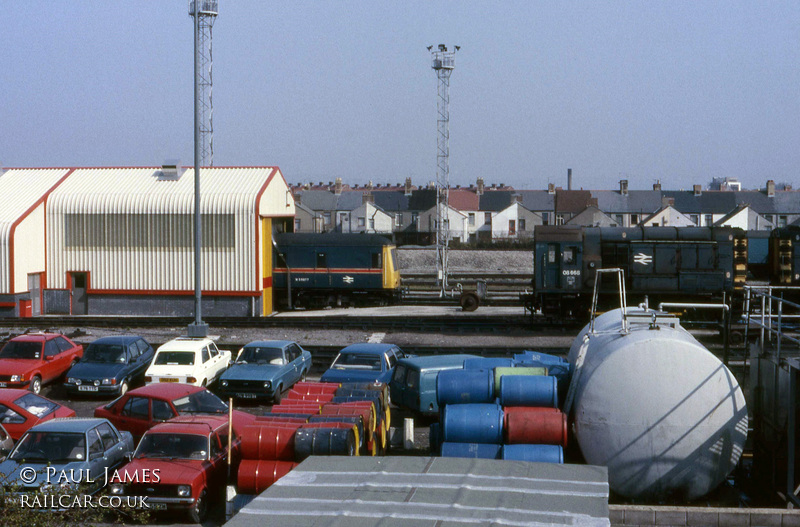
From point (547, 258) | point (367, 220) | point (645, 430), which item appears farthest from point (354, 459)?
point (367, 220)

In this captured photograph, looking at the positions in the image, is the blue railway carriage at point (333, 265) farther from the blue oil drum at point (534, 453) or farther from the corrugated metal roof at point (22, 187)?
the blue oil drum at point (534, 453)

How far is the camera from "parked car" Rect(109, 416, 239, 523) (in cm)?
1105

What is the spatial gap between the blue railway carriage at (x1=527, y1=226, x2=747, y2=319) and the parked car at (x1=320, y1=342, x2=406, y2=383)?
1193cm

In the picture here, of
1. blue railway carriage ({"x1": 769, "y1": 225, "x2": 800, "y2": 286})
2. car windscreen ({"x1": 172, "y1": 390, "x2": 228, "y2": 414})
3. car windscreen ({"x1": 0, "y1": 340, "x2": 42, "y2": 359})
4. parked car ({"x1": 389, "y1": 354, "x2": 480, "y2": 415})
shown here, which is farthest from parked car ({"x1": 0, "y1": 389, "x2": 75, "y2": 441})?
blue railway carriage ({"x1": 769, "y1": 225, "x2": 800, "y2": 286})

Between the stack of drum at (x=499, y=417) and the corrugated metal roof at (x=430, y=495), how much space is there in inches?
98.3

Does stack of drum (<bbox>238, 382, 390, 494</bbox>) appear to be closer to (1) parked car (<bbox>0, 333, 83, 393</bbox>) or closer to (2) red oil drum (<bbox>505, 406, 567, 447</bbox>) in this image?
(2) red oil drum (<bbox>505, 406, 567, 447</bbox>)

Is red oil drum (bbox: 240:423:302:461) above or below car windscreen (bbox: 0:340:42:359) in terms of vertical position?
below

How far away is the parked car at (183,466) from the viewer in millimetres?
11055

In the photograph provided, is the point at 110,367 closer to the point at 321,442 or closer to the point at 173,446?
the point at 173,446

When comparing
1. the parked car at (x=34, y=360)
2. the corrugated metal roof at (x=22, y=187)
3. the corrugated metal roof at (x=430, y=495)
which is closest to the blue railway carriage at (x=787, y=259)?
the parked car at (x=34, y=360)

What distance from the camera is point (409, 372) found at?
56.0 feet

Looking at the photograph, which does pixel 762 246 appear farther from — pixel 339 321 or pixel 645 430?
pixel 645 430

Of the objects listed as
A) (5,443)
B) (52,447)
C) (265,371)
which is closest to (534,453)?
(52,447)

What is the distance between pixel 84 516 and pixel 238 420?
551 cm
